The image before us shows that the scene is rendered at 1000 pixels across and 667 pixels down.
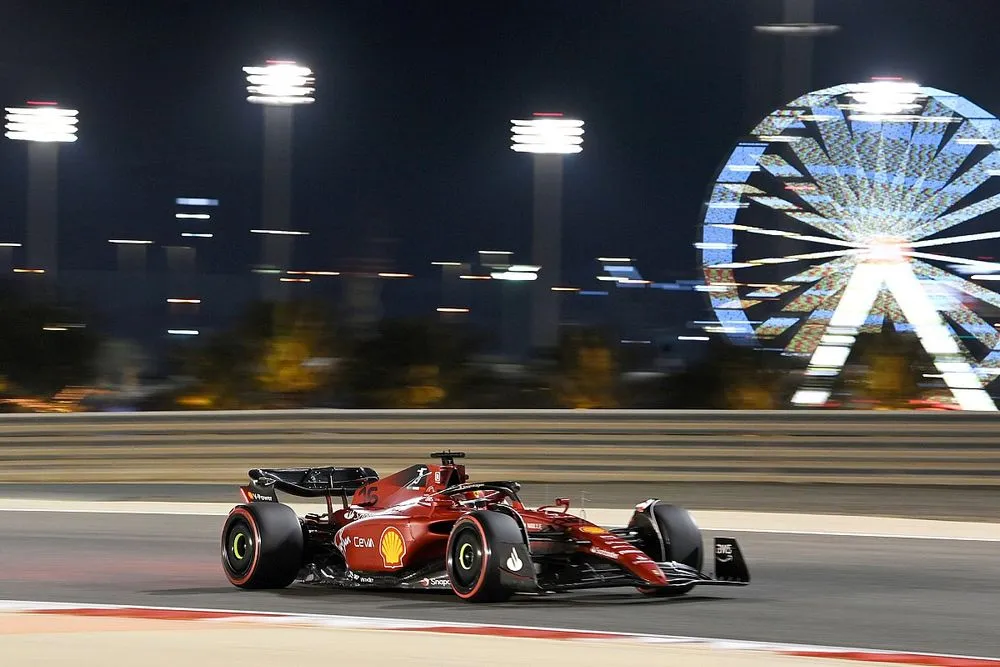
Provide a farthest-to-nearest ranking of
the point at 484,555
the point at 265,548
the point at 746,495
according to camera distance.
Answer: the point at 746,495 < the point at 265,548 < the point at 484,555

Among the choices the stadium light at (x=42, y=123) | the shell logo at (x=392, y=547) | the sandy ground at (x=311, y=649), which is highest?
the stadium light at (x=42, y=123)

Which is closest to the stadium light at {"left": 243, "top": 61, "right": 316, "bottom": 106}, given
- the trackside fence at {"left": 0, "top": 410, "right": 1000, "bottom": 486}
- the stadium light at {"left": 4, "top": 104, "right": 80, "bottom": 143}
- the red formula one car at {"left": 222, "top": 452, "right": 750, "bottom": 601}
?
the stadium light at {"left": 4, "top": 104, "right": 80, "bottom": 143}

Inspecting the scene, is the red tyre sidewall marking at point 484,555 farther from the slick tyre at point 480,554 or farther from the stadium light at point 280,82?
→ the stadium light at point 280,82

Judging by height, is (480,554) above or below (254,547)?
above

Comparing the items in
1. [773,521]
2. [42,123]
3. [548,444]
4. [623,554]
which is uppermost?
[42,123]

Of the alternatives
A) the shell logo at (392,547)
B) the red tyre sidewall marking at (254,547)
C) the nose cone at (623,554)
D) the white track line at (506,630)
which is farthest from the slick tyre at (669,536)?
the red tyre sidewall marking at (254,547)

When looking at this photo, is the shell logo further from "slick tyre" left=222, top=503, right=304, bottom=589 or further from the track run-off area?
"slick tyre" left=222, top=503, right=304, bottom=589

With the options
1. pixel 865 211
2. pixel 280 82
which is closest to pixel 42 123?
pixel 280 82

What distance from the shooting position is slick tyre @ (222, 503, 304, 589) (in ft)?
31.1

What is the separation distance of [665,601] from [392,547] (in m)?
1.57

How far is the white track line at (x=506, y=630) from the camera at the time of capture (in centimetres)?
693

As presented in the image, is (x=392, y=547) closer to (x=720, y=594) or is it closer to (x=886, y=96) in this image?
(x=720, y=594)

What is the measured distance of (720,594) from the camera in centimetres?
Answer: 933

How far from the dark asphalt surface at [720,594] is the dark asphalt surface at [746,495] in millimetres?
2214
